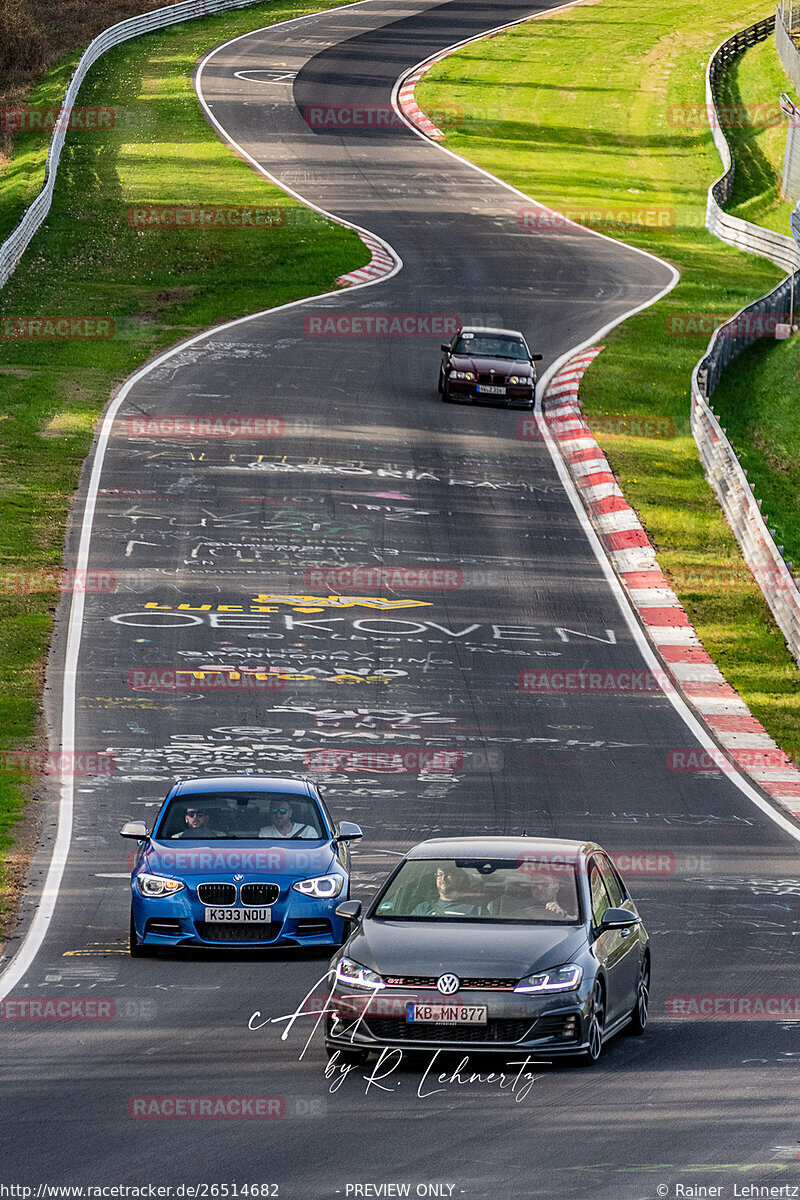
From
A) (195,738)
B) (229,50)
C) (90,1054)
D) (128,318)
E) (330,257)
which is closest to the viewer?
(90,1054)

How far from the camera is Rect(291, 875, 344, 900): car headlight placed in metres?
14.3

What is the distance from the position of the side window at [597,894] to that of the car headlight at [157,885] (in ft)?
12.0

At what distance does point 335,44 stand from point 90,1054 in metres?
75.7

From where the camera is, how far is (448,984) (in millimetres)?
10547

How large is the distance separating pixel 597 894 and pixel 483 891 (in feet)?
2.52

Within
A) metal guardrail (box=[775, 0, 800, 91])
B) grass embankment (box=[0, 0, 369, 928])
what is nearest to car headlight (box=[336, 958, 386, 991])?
grass embankment (box=[0, 0, 369, 928])

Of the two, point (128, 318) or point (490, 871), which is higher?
point (490, 871)

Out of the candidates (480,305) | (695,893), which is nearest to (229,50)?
(480,305)

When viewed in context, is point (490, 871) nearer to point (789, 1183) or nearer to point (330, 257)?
point (789, 1183)

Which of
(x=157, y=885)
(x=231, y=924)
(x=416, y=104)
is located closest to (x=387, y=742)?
(x=231, y=924)

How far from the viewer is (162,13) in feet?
273

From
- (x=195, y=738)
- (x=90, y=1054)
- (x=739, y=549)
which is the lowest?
(x=739, y=549)
